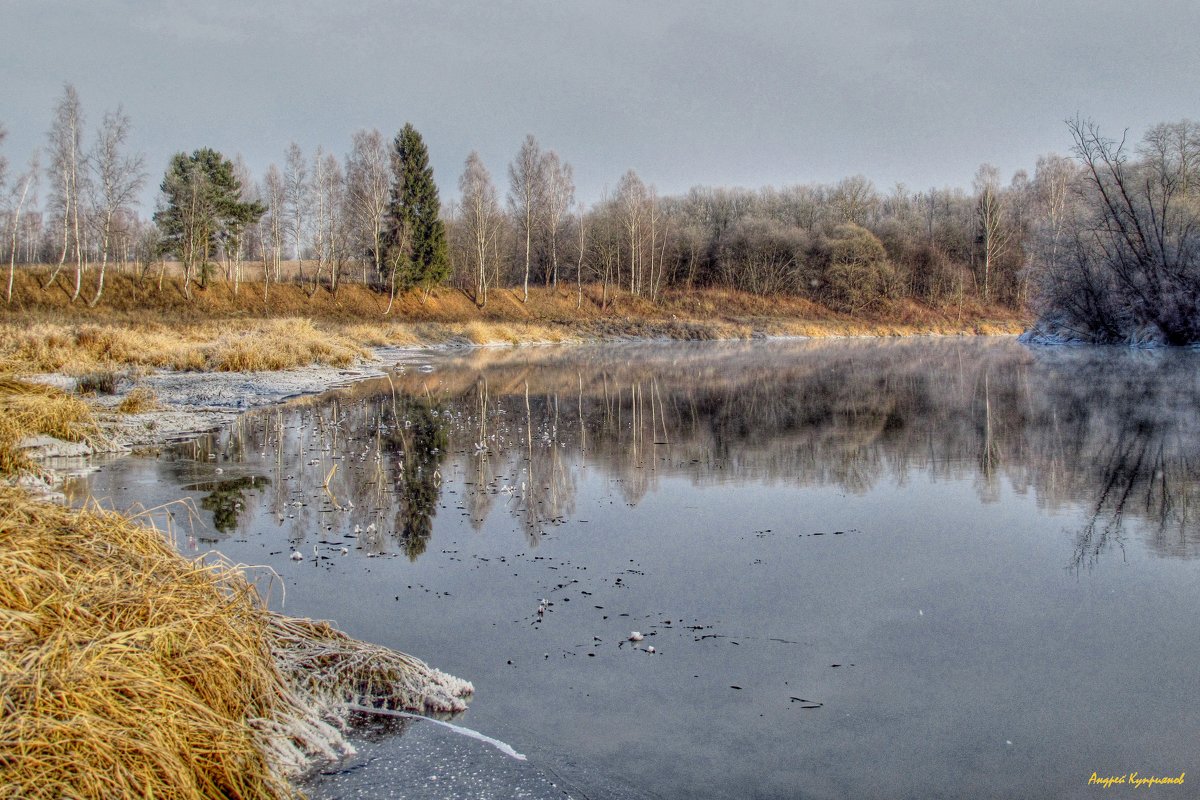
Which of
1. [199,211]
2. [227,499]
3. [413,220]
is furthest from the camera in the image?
[413,220]

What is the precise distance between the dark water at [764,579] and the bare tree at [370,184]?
137 feet

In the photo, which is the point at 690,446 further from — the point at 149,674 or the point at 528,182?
the point at 528,182

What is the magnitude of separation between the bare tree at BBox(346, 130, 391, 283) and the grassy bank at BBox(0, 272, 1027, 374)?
4319mm

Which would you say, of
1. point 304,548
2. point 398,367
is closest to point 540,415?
point 304,548

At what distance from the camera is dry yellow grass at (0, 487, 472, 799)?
2361 millimetres

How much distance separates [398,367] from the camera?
26844mm

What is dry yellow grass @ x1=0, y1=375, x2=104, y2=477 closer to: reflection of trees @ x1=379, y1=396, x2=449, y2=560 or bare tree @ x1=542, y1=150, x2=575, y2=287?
reflection of trees @ x1=379, y1=396, x2=449, y2=560

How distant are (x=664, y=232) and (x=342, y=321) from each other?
32.0 m

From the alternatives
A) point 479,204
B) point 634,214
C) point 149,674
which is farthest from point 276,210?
point 149,674

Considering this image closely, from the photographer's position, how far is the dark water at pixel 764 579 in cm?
351

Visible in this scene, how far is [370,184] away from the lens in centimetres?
5212

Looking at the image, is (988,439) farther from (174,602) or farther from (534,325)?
(534,325)

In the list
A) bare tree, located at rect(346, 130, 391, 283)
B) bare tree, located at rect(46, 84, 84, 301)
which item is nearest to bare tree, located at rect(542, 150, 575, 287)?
bare tree, located at rect(346, 130, 391, 283)

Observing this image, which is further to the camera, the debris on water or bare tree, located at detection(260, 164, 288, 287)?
bare tree, located at detection(260, 164, 288, 287)
